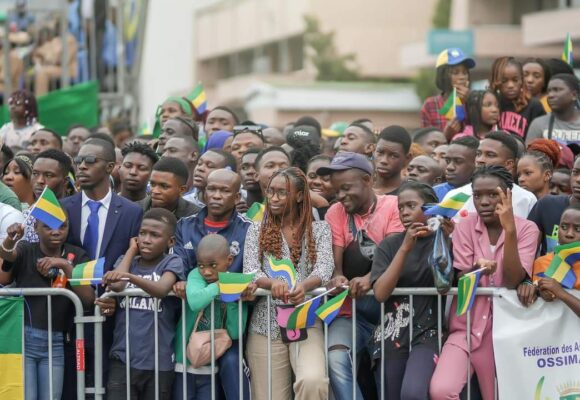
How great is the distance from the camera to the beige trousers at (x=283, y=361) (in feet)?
31.3

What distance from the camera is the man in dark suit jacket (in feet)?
33.2

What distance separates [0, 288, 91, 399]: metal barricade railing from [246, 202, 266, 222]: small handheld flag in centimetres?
151

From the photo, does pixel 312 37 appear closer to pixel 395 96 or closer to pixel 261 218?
pixel 395 96

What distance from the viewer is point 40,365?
9.77m

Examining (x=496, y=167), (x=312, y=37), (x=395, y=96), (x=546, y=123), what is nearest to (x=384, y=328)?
(x=496, y=167)

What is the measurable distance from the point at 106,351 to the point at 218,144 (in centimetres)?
374

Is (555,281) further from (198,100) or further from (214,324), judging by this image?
(198,100)

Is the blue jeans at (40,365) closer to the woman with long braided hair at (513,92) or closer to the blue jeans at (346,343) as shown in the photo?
the blue jeans at (346,343)

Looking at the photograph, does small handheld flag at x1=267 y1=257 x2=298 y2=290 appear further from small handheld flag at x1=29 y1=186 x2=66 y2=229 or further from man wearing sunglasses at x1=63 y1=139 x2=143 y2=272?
small handheld flag at x1=29 y1=186 x2=66 y2=229

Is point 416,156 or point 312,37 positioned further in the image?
point 312,37

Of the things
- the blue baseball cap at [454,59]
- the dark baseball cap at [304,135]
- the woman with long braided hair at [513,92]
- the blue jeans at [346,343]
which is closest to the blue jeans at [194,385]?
the blue jeans at [346,343]

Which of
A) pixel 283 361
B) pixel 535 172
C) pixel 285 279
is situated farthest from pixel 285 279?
pixel 535 172

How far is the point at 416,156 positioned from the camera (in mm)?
11945

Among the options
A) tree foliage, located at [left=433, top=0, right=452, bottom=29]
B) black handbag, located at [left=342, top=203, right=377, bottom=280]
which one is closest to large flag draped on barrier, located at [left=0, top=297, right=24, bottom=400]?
black handbag, located at [left=342, top=203, right=377, bottom=280]
